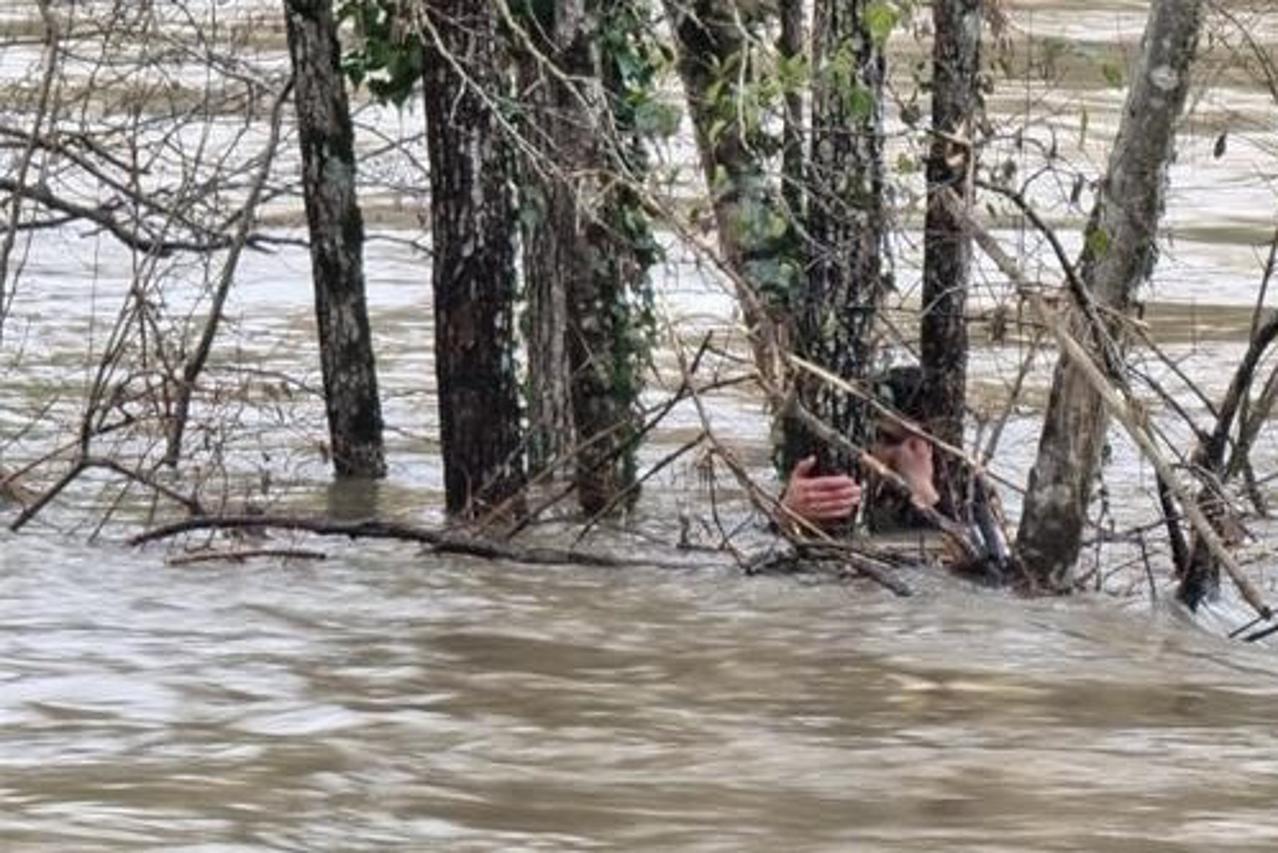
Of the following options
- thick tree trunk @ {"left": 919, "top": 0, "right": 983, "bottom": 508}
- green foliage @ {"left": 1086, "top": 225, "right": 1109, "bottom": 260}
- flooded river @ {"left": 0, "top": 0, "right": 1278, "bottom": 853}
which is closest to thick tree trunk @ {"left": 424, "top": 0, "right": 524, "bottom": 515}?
flooded river @ {"left": 0, "top": 0, "right": 1278, "bottom": 853}

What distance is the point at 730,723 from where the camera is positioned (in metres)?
7.99

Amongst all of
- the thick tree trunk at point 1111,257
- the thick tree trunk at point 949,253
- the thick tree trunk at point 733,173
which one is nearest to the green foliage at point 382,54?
the thick tree trunk at point 733,173

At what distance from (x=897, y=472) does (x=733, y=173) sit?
147 cm

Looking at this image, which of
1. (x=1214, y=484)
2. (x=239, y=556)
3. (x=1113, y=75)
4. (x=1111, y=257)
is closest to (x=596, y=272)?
(x=239, y=556)

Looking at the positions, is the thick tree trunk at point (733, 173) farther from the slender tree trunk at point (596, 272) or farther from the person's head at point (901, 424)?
the person's head at point (901, 424)

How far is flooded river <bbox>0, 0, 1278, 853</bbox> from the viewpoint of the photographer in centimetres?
675

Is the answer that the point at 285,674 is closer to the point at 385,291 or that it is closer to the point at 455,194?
the point at 455,194

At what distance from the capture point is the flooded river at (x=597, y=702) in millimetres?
6750

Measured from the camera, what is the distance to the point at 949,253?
12969 millimetres

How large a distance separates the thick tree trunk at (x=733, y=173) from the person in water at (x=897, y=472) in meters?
0.60

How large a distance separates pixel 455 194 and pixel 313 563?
203 cm

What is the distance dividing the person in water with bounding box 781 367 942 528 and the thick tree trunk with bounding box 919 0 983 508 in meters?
0.23

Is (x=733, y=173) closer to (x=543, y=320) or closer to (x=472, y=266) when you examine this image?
(x=543, y=320)

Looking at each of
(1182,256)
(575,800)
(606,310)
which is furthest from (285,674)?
(1182,256)
